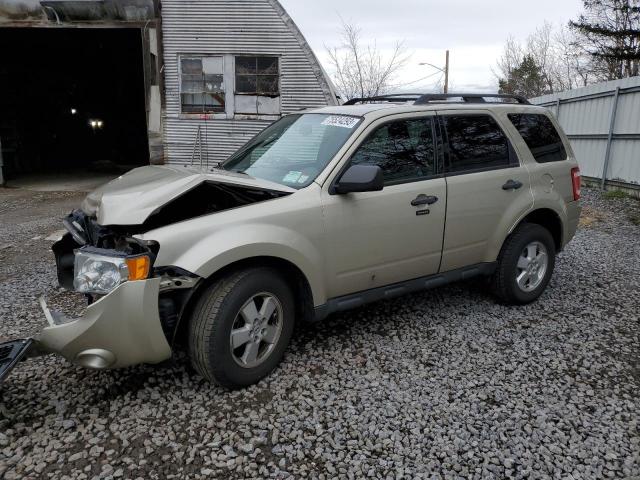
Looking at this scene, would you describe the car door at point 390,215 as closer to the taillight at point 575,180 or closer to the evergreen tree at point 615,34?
the taillight at point 575,180

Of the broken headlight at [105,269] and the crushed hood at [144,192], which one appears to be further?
the crushed hood at [144,192]

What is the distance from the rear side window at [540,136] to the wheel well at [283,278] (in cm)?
257

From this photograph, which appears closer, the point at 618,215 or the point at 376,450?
the point at 376,450

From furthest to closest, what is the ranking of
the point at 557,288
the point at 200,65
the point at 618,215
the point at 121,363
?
1. the point at 200,65
2. the point at 618,215
3. the point at 557,288
4. the point at 121,363

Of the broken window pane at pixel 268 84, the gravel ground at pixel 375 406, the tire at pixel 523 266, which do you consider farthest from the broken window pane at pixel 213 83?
the tire at pixel 523 266

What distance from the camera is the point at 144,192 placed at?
2.99 metres

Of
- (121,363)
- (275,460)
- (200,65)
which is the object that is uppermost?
(200,65)

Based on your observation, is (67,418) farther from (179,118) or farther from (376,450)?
(179,118)

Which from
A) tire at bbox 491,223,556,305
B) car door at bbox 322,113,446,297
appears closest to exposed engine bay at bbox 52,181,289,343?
car door at bbox 322,113,446,297

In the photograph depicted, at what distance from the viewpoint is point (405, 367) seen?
138 inches

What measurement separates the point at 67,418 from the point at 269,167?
84.7 inches

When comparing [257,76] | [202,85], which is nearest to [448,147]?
[257,76]

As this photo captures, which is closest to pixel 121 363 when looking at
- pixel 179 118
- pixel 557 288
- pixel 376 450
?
pixel 376 450

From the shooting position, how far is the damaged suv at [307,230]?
278cm
